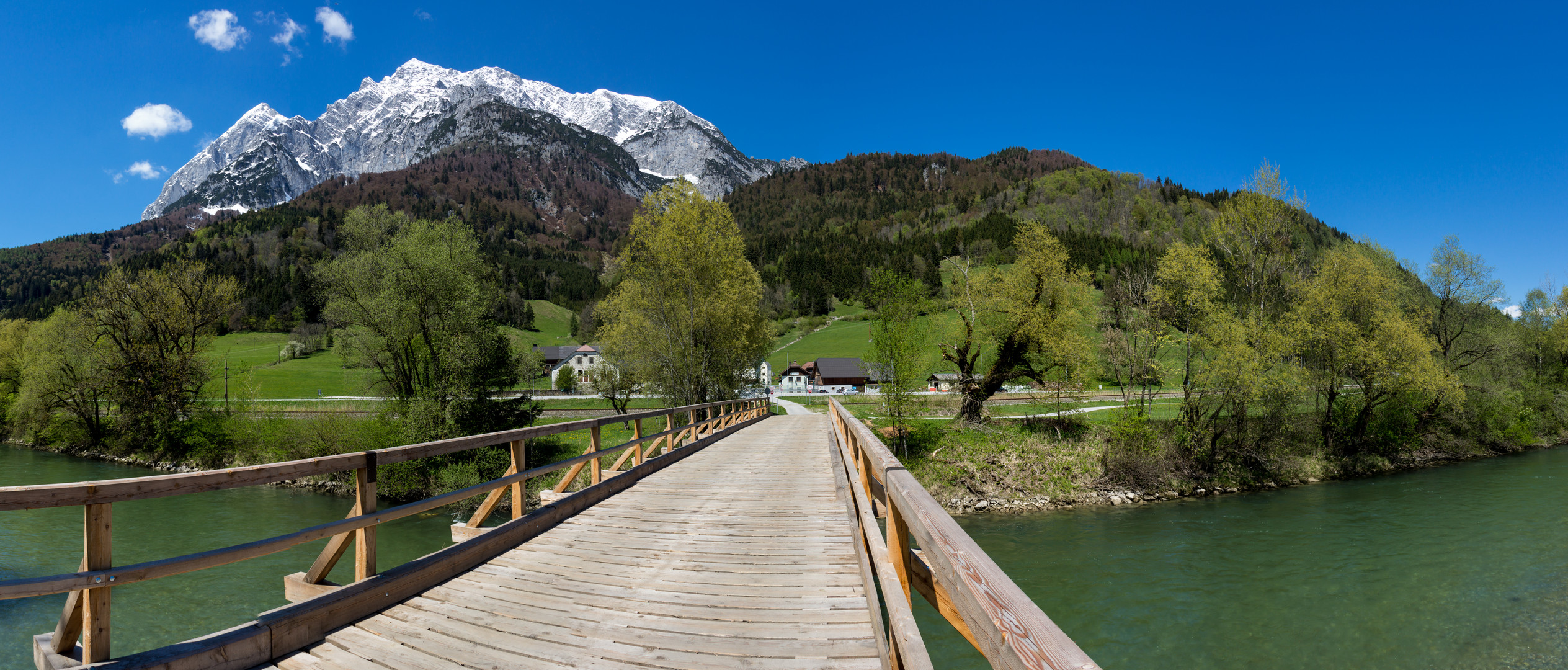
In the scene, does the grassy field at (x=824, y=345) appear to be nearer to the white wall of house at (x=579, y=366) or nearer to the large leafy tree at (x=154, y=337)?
the white wall of house at (x=579, y=366)

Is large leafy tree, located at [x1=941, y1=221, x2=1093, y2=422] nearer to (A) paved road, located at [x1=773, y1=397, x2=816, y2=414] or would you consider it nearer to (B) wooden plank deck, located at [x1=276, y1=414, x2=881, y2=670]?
(A) paved road, located at [x1=773, y1=397, x2=816, y2=414]

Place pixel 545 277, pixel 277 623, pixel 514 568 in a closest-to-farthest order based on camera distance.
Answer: pixel 277 623 < pixel 514 568 < pixel 545 277

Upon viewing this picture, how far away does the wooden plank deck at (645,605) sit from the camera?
3.41 m

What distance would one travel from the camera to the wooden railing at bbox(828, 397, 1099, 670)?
1130 millimetres

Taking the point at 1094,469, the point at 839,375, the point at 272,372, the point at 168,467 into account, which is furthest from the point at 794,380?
the point at 168,467

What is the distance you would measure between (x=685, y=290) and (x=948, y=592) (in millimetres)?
22905

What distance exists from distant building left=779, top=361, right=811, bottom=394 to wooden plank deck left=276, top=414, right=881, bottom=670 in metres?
72.2

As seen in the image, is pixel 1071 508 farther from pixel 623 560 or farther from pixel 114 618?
pixel 114 618

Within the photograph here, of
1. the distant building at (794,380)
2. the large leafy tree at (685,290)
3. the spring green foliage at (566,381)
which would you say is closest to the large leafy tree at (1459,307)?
the large leafy tree at (685,290)

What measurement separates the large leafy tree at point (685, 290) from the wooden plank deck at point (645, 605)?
1738 centimetres

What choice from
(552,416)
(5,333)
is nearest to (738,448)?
(552,416)

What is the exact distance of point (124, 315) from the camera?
2884 cm

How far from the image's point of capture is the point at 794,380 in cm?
8150

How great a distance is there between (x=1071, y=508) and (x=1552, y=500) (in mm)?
15535
